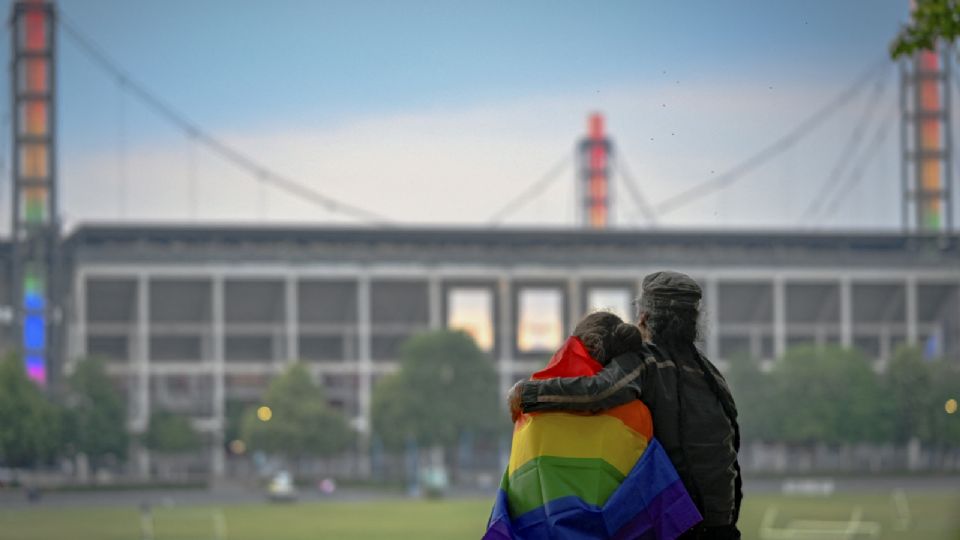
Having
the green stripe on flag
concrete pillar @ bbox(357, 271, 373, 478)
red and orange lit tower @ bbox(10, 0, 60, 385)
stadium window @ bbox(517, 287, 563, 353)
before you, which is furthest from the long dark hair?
stadium window @ bbox(517, 287, 563, 353)

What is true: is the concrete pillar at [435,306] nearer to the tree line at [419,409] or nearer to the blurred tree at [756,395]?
the tree line at [419,409]

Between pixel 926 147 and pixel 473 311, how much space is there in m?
42.5

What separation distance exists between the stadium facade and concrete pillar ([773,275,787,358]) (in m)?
0.16

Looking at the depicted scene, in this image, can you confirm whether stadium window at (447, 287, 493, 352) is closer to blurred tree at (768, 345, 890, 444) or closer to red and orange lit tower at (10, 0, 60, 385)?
blurred tree at (768, 345, 890, 444)

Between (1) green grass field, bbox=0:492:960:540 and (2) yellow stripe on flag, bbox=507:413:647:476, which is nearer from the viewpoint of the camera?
(2) yellow stripe on flag, bbox=507:413:647:476

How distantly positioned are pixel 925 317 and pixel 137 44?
84194 millimetres

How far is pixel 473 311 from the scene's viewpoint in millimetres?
142750

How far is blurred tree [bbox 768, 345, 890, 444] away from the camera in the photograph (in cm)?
12025

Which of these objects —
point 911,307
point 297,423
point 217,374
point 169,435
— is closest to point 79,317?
point 217,374

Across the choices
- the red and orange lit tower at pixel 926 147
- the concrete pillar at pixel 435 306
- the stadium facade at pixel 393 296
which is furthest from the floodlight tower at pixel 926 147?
the concrete pillar at pixel 435 306

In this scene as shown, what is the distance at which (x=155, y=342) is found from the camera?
140 metres

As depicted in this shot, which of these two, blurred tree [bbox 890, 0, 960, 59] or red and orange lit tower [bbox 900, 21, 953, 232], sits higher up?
red and orange lit tower [bbox 900, 21, 953, 232]

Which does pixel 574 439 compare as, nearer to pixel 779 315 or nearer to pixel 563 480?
pixel 563 480

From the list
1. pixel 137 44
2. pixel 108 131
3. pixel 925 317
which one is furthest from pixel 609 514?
pixel 137 44
